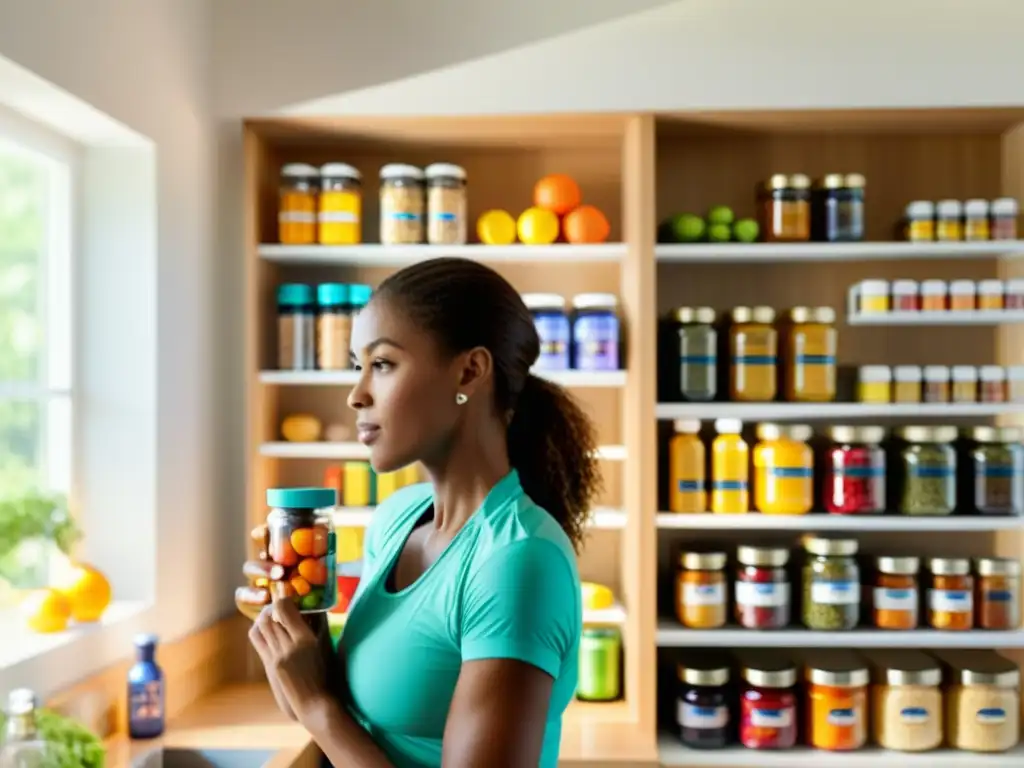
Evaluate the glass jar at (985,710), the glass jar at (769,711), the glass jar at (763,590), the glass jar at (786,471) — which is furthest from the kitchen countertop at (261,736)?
the glass jar at (985,710)

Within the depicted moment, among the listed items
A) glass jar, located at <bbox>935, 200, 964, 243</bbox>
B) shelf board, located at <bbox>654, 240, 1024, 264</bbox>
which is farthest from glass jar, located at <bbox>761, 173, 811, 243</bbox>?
glass jar, located at <bbox>935, 200, 964, 243</bbox>

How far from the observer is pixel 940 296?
7.55ft

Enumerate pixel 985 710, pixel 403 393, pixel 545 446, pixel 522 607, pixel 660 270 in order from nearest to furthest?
pixel 522 607 → pixel 403 393 → pixel 545 446 → pixel 985 710 → pixel 660 270

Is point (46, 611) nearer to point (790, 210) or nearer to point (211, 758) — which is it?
point (211, 758)

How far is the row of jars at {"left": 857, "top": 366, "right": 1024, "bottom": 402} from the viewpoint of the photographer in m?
2.31

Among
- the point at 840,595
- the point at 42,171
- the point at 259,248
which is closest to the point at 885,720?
the point at 840,595

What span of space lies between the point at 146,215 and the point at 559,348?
3.08 feet

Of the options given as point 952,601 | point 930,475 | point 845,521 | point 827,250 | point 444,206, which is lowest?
point 952,601

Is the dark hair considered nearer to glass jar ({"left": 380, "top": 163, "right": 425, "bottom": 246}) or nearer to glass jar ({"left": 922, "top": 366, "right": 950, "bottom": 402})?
glass jar ({"left": 380, "top": 163, "right": 425, "bottom": 246})

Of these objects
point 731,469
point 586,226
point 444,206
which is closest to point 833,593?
point 731,469

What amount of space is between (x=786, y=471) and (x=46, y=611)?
60.6 inches

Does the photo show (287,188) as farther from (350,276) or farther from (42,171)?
(42,171)

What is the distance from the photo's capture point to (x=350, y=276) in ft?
8.52

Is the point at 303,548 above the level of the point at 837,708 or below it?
above
